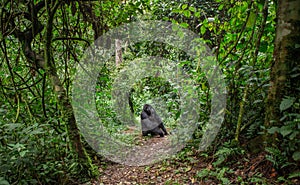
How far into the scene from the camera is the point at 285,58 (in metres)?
2.09

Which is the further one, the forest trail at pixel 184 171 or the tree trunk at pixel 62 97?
the tree trunk at pixel 62 97

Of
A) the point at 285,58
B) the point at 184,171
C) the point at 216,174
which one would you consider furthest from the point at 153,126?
the point at 285,58

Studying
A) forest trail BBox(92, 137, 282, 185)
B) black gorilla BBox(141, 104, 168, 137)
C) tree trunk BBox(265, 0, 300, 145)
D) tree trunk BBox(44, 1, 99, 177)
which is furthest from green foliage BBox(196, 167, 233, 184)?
black gorilla BBox(141, 104, 168, 137)

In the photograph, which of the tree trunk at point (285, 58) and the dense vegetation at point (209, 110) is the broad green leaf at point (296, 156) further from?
the tree trunk at point (285, 58)

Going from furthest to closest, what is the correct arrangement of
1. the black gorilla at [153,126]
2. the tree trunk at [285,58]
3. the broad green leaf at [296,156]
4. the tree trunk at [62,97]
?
the black gorilla at [153,126], the tree trunk at [62,97], the tree trunk at [285,58], the broad green leaf at [296,156]

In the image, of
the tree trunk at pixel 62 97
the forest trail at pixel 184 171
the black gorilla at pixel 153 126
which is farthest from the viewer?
the black gorilla at pixel 153 126

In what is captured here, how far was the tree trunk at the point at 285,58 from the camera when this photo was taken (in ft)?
6.75

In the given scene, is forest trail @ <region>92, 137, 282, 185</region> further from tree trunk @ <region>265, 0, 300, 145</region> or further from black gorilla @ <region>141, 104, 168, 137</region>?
black gorilla @ <region>141, 104, 168, 137</region>

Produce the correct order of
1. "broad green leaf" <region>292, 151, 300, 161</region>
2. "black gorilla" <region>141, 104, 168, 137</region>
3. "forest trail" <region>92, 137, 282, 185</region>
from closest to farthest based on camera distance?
1. "broad green leaf" <region>292, 151, 300, 161</region>
2. "forest trail" <region>92, 137, 282, 185</region>
3. "black gorilla" <region>141, 104, 168, 137</region>

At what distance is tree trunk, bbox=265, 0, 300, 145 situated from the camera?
2.06 meters

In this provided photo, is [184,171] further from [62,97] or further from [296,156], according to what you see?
[62,97]

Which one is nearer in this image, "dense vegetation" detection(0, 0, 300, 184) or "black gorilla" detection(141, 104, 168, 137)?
"dense vegetation" detection(0, 0, 300, 184)

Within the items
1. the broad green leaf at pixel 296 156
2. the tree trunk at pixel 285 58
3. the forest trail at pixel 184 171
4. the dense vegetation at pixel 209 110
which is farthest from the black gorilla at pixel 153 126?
the broad green leaf at pixel 296 156

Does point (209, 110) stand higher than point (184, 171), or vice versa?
point (209, 110)
